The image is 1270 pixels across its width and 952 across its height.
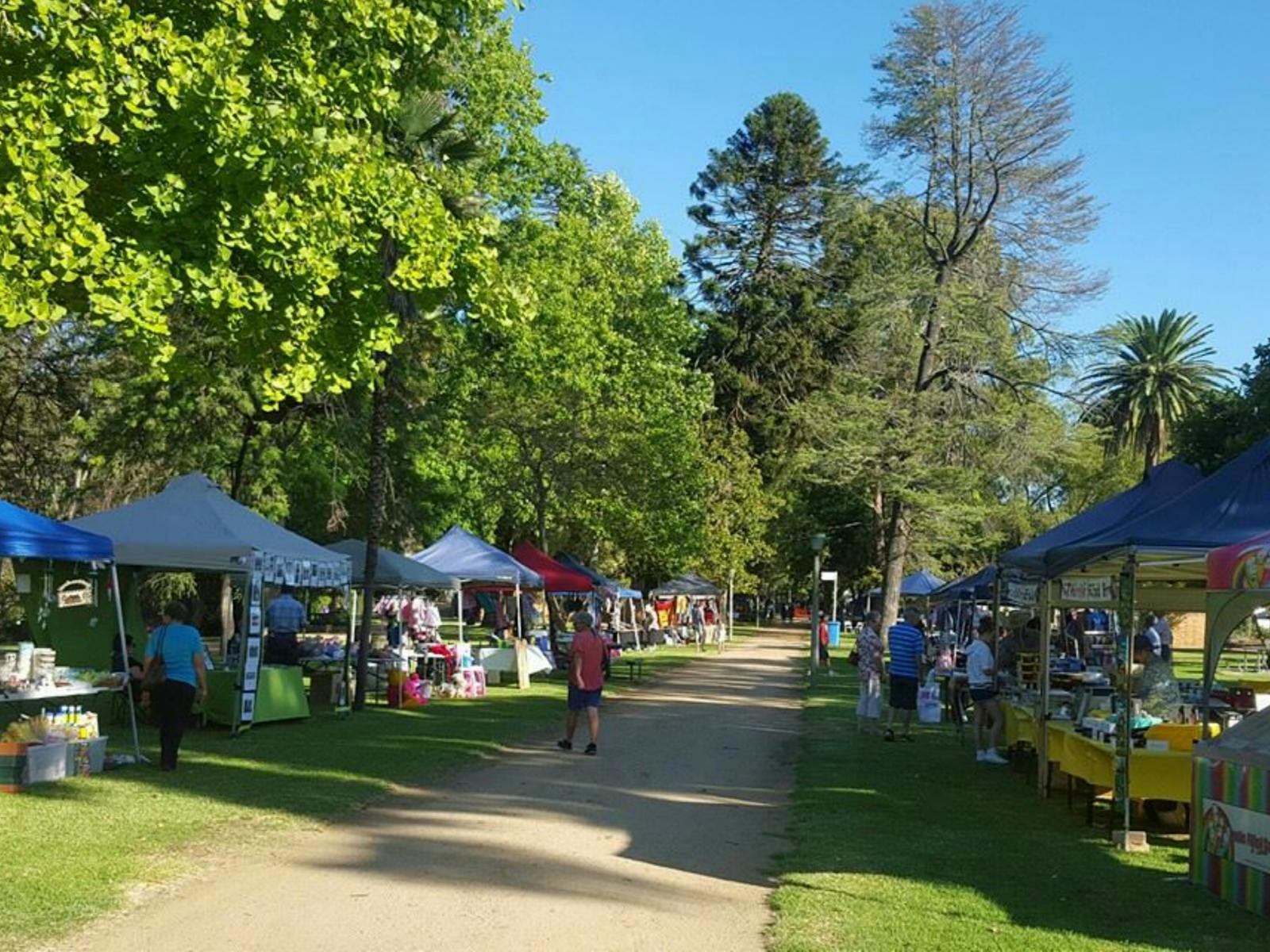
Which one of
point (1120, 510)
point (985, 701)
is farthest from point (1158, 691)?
point (985, 701)

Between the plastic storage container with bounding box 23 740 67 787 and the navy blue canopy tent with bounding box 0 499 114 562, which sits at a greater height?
the navy blue canopy tent with bounding box 0 499 114 562

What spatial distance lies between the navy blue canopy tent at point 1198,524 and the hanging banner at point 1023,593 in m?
4.07

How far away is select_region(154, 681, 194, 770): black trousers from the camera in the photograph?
1313 centimetres

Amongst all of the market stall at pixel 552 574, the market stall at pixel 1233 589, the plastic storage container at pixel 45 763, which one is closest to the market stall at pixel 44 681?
the plastic storage container at pixel 45 763

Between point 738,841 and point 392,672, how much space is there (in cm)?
1216

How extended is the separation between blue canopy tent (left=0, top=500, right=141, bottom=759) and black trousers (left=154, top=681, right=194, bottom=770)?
1.07ft

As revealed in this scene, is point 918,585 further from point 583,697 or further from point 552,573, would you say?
point 583,697

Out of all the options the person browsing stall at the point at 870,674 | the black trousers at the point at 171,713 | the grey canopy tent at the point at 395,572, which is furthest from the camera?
the grey canopy tent at the point at 395,572

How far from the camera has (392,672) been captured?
2202 cm

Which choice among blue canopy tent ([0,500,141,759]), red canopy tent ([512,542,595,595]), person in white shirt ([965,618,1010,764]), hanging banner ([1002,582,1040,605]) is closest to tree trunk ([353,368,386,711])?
blue canopy tent ([0,500,141,759])

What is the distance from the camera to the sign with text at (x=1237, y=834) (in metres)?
8.40

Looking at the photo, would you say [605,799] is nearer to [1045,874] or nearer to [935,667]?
[1045,874]

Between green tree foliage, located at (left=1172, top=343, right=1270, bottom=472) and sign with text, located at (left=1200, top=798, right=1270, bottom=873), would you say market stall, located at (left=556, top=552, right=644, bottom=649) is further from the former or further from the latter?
sign with text, located at (left=1200, top=798, right=1270, bottom=873)

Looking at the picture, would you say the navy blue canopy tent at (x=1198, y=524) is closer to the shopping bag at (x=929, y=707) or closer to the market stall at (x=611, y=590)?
the shopping bag at (x=929, y=707)
